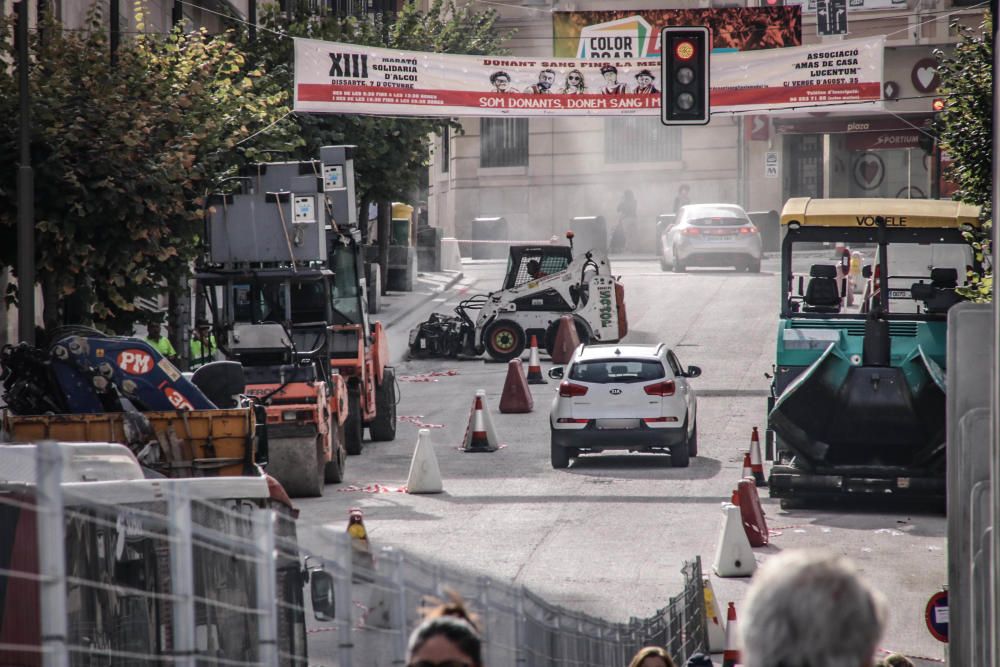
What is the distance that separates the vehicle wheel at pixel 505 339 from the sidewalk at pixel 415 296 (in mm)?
5151

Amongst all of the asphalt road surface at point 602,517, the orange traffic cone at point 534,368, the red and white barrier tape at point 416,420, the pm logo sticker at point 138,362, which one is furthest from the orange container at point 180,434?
the orange traffic cone at point 534,368

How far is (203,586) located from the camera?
616 centimetres

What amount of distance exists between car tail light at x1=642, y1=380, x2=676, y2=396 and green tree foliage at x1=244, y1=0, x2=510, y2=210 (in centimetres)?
1193

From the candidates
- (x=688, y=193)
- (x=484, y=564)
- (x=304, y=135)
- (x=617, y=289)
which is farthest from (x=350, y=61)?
(x=688, y=193)

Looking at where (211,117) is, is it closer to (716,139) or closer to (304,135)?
(304,135)

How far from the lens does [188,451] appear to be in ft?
41.0

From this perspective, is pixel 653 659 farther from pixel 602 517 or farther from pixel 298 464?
pixel 298 464

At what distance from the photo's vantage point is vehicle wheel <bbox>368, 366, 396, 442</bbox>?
73.6 ft

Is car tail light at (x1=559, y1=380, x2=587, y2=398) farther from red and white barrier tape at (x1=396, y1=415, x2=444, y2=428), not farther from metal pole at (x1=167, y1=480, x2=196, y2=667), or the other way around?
metal pole at (x1=167, y1=480, x2=196, y2=667)

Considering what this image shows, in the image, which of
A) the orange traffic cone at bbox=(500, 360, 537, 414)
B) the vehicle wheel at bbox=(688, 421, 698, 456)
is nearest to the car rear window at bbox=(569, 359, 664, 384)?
the vehicle wheel at bbox=(688, 421, 698, 456)

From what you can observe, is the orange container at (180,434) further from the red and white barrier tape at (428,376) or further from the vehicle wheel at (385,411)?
the red and white barrier tape at (428,376)

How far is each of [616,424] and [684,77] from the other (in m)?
4.89

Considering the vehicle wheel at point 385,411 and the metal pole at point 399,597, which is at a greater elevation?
the metal pole at point 399,597

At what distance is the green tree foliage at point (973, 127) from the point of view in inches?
660
